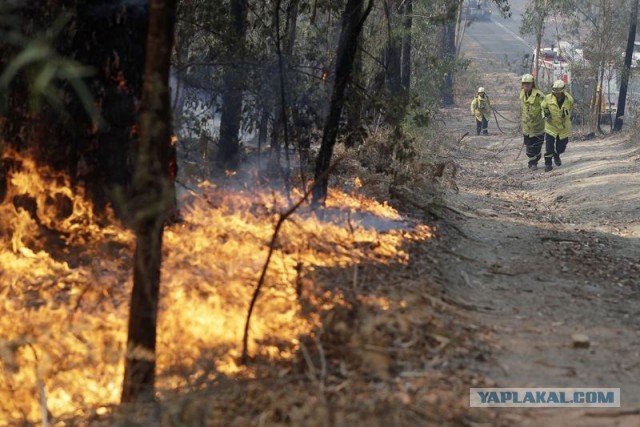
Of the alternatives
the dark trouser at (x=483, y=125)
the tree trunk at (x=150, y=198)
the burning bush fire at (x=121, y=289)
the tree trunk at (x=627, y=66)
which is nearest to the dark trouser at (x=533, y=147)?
the tree trunk at (x=627, y=66)

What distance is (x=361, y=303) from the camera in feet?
19.4

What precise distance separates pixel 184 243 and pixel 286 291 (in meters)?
1.26

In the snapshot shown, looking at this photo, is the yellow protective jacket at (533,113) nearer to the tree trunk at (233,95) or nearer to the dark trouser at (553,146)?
the dark trouser at (553,146)

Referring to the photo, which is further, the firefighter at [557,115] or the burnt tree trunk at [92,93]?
the firefighter at [557,115]

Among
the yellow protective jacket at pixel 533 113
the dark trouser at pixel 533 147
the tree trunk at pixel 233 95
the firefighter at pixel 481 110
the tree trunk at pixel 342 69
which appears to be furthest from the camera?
the firefighter at pixel 481 110

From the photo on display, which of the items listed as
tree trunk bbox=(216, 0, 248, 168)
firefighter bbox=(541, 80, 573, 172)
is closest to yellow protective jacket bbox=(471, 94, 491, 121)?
firefighter bbox=(541, 80, 573, 172)

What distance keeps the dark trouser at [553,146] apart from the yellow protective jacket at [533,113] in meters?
0.24

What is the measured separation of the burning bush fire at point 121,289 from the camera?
548 centimetres

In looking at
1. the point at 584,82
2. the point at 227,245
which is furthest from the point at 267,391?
the point at 584,82

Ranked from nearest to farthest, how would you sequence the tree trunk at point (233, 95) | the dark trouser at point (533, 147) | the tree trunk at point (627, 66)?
the tree trunk at point (233, 95) → the dark trouser at point (533, 147) → the tree trunk at point (627, 66)

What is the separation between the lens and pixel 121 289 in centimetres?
642

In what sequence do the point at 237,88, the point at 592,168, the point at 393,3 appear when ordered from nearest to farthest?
1. the point at 237,88
2. the point at 393,3
3. the point at 592,168

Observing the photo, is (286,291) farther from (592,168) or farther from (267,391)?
(592,168)

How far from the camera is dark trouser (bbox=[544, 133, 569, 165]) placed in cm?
1806
